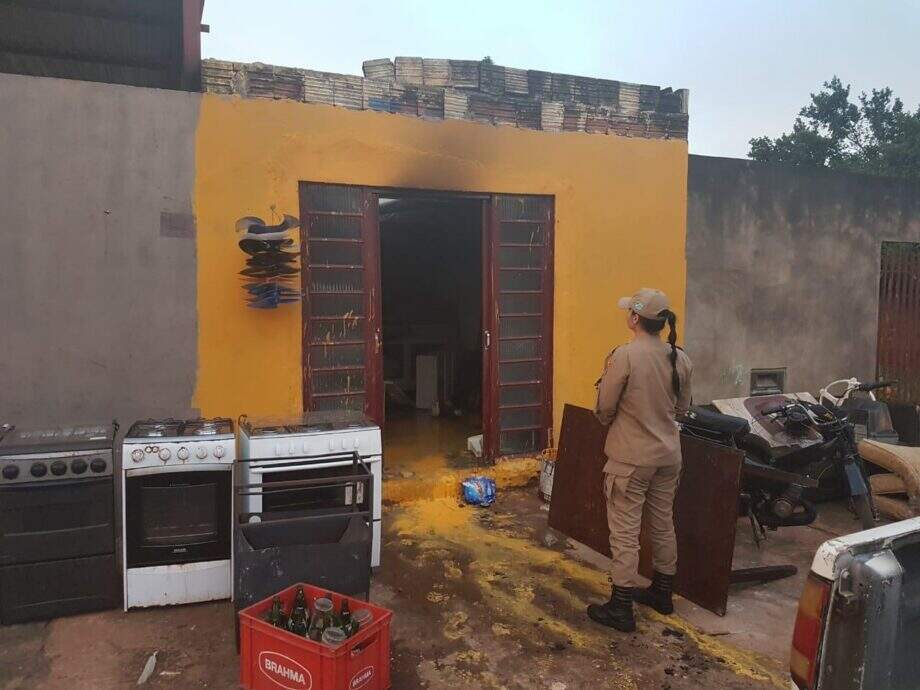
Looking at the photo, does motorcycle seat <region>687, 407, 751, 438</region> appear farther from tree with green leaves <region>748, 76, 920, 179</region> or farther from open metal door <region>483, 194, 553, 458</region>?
tree with green leaves <region>748, 76, 920, 179</region>

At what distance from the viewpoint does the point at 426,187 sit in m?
5.36

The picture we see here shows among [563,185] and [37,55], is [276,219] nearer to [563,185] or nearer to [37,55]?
[563,185]

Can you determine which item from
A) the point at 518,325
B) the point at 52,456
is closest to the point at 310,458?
the point at 52,456

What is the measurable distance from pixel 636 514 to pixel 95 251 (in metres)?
4.09

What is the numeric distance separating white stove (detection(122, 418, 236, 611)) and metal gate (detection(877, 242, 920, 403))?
7.77 m

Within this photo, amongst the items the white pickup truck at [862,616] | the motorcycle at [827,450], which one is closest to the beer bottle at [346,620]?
the white pickup truck at [862,616]

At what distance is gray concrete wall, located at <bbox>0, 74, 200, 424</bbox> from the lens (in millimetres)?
4359

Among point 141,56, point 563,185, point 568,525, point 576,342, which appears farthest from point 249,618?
point 141,56

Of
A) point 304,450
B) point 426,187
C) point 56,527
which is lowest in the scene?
point 56,527

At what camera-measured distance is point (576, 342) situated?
234 inches

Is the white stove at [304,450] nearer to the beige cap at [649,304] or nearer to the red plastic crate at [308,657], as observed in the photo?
the red plastic crate at [308,657]

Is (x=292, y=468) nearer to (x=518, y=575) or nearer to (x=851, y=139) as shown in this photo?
(x=518, y=575)

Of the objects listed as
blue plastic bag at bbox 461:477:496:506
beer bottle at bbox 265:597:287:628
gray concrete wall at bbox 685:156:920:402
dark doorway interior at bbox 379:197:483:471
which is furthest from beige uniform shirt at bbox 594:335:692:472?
dark doorway interior at bbox 379:197:483:471

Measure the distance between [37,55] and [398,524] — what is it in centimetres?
688
